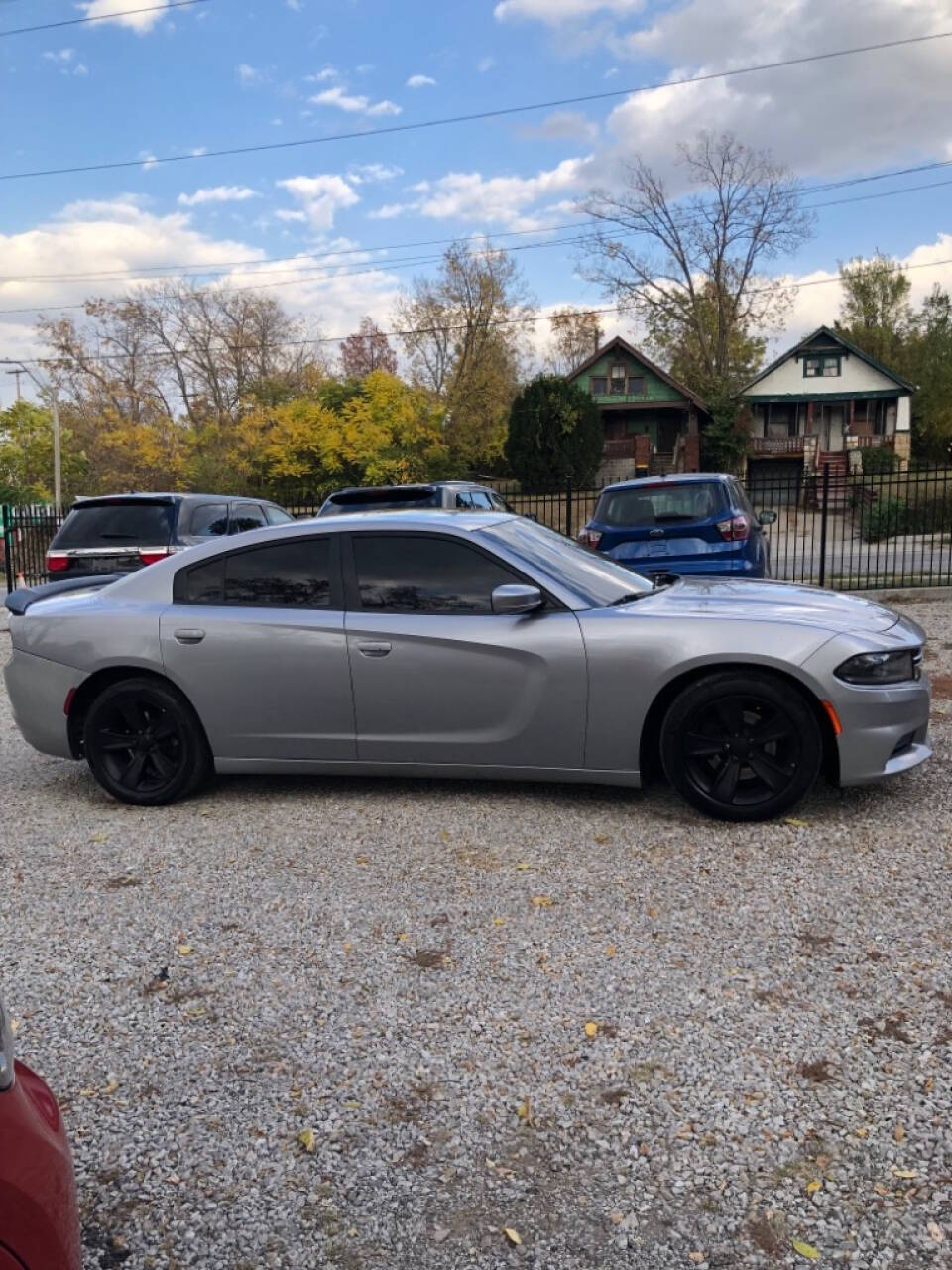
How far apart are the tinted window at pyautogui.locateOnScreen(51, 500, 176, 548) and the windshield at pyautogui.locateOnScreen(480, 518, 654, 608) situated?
221 inches

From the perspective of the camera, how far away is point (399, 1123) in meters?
2.59

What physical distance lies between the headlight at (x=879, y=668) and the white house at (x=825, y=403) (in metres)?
47.3

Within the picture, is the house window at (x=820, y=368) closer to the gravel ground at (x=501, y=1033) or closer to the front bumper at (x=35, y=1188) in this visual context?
the gravel ground at (x=501, y=1033)

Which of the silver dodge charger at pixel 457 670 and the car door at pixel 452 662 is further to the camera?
the car door at pixel 452 662

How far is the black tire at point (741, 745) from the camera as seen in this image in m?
4.46

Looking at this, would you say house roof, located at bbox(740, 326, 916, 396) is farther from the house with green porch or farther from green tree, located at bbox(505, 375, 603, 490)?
green tree, located at bbox(505, 375, 603, 490)

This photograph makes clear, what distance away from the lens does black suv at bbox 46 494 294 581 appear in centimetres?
1002

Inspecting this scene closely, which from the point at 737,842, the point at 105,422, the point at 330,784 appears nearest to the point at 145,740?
the point at 330,784

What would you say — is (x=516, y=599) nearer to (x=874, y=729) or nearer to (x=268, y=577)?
(x=268, y=577)

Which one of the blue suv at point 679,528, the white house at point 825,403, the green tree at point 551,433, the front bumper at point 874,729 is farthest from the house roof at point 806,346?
the front bumper at point 874,729

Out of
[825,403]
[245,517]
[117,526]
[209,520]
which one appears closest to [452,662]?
[209,520]

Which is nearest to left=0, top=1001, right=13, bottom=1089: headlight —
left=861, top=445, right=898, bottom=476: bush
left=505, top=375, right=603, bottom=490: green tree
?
left=505, top=375, right=603, bottom=490: green tree

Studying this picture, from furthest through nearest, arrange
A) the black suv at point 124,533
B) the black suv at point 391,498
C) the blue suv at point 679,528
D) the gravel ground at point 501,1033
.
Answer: the black suv at point 124,533, the blue suv at point 679,528, the black suv at point 391,498, the gravel ground at point 501,1033

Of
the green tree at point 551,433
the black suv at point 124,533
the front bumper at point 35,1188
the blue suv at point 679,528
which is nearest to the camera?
the front bumper at point 35,1188
